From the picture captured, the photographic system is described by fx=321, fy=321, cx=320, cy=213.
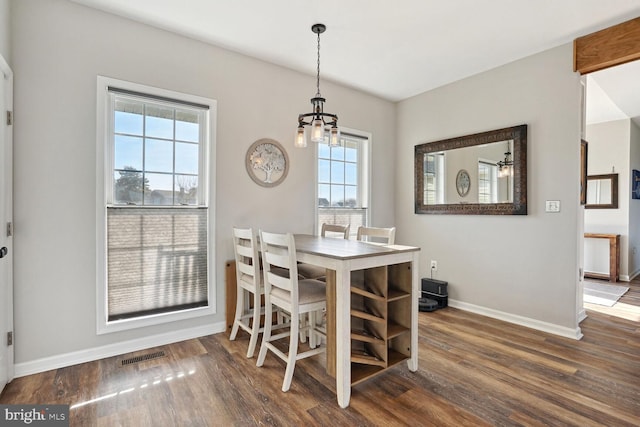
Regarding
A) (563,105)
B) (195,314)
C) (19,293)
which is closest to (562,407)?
(563,105)

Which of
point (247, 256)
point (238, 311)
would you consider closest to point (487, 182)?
point (247, 256)

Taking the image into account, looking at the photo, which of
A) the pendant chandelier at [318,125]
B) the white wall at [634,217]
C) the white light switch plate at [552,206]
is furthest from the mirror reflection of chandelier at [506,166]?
the white wall at [634,217]

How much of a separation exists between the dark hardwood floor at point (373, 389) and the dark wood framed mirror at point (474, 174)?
4.73 feet

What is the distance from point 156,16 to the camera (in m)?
2.53

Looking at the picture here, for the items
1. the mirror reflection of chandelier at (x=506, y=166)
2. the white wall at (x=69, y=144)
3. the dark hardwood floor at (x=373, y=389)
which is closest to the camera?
the dark hardwood floor at (x=373, y=389)

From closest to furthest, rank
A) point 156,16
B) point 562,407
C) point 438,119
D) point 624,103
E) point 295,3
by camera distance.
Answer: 1. point 562,407
2. point 295,3
3. point 156,16
4. point 438,119
5. point 624,103

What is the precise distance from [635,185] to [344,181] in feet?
16.8

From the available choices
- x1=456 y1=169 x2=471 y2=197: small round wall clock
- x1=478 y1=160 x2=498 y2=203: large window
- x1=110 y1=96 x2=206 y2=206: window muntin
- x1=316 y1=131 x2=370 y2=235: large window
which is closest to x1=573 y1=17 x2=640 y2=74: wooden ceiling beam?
x1=478 y1=160 x2=498 y2=203: large window

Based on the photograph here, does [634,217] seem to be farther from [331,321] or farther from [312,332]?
[331,321]

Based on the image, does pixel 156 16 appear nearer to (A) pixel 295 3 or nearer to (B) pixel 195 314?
(A) pixel 295 3

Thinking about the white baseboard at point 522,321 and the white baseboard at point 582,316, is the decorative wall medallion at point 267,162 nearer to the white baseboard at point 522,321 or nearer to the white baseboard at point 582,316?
the white baseboard at point 522,321

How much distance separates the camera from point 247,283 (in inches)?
105

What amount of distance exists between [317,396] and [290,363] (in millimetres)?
253

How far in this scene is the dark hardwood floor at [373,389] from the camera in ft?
5.83
